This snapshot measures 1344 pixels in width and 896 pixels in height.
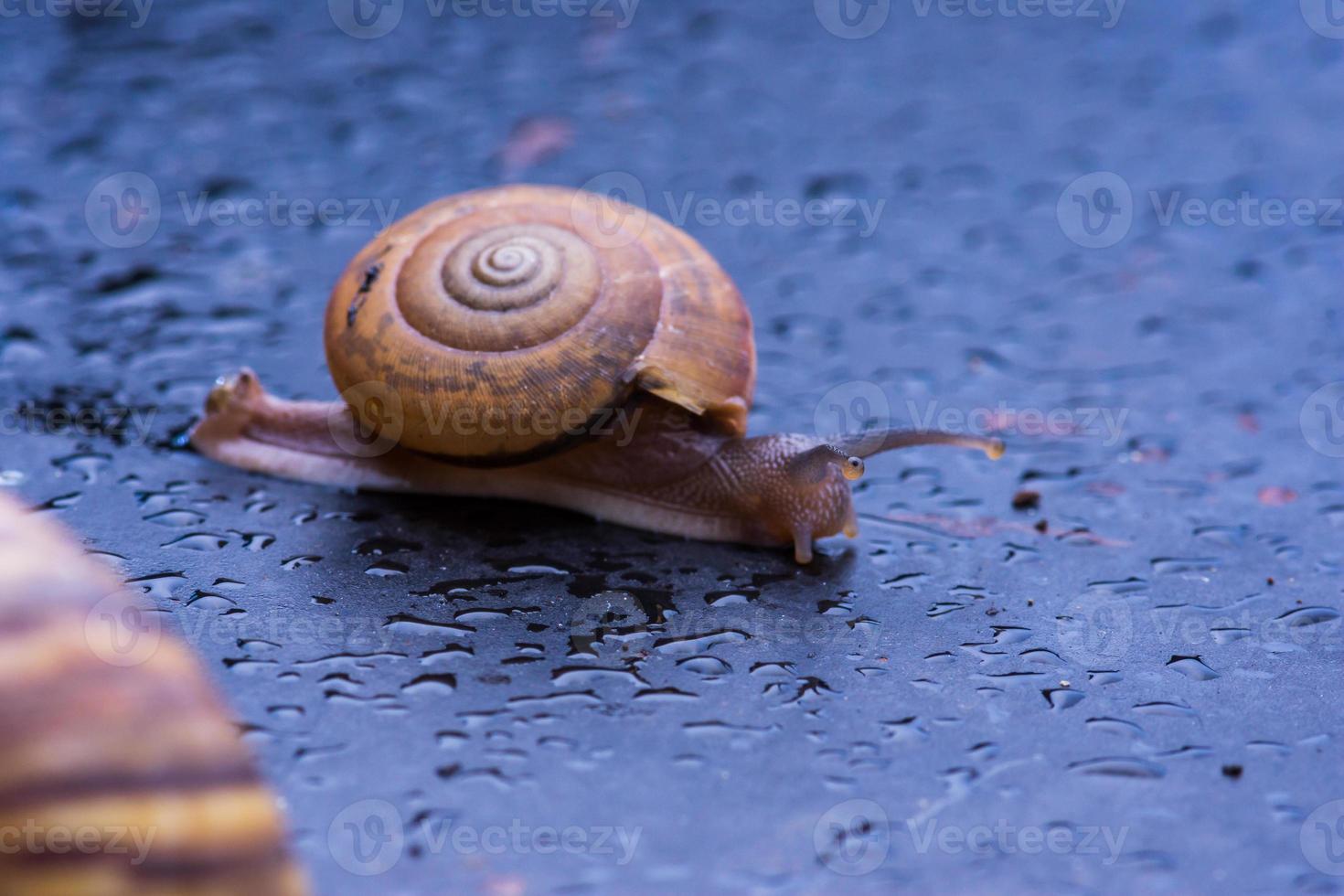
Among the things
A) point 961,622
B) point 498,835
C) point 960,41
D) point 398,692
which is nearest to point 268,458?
point 398,692

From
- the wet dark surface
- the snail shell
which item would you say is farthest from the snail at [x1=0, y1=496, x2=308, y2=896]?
the snail shell

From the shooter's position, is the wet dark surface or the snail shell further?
the snail shell

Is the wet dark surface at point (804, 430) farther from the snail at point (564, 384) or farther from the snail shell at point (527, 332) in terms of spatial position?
the snail shell at point (527, 332)

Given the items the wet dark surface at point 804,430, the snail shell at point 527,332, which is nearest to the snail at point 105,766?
the wet dark surface at point 804,430

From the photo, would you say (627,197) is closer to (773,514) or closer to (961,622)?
(773,514)

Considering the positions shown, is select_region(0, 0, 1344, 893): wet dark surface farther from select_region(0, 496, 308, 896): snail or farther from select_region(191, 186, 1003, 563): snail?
select_region(0, 496, 308, 896): snail
